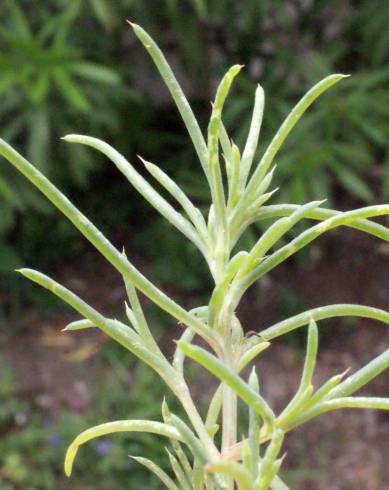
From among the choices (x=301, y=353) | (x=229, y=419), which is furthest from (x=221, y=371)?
(x=301, y=353)

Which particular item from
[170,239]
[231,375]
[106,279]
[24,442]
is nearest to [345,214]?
[231,375]

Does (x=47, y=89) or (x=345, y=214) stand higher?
(x=345, y=214)

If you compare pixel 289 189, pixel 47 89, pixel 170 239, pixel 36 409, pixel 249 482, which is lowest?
pixel 36 409

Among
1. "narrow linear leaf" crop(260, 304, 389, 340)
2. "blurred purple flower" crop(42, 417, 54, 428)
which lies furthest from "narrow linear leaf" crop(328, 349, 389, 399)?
"blurred purple flower" crop(42, 417, 54, 428)

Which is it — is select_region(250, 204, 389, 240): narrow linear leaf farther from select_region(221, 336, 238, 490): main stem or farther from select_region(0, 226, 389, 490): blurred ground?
select_region(0, 226, 389, 490): blurred ground

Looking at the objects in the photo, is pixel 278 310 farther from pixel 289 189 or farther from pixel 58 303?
pixel 58 303

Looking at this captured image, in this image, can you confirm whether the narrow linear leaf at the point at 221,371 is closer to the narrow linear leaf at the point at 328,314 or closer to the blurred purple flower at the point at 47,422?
the narrow linear leaf at the point at 328,314

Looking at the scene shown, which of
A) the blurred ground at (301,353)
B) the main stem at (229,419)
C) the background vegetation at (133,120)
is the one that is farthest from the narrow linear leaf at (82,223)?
the blurred ground at (301,353)

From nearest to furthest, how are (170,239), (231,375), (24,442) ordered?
1. (231,375)
2. (24,442)
3. (170,239)
